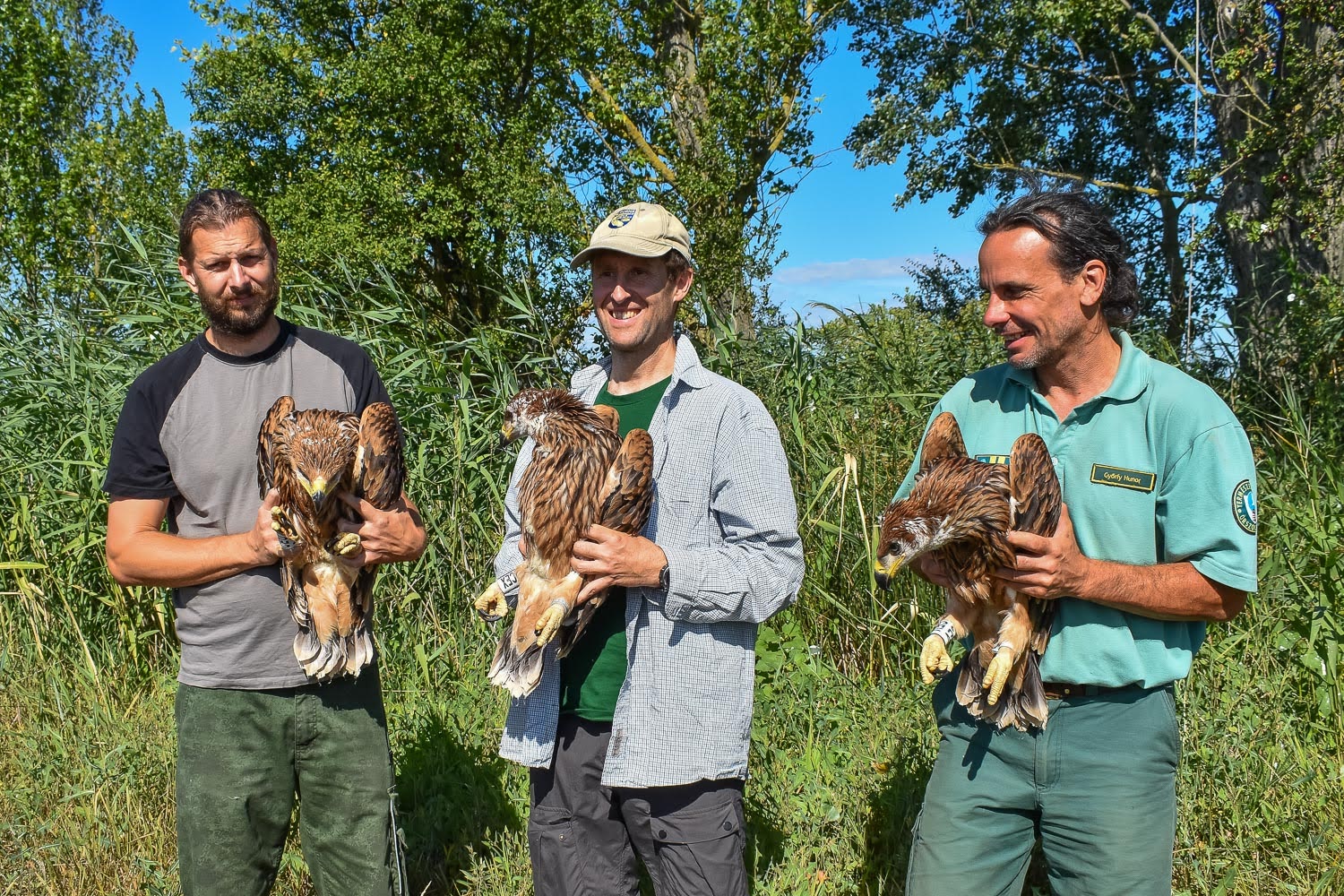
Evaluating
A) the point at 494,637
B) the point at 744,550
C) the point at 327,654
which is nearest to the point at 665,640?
the point at 744,550

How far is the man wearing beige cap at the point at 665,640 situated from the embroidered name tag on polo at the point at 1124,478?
856 mm

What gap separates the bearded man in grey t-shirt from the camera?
9.92 feet

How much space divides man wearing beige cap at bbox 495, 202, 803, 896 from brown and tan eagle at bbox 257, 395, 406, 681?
1.39 ft

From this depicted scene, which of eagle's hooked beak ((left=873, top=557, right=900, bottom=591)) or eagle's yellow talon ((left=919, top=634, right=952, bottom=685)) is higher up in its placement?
eagle's hooked beak ((left=873, top=557, right=900, bottom=591))

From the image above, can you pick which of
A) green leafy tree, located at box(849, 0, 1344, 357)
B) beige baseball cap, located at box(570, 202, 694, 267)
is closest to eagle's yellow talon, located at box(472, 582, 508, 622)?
beige baseball cap, located at box(570, 202, 694, 267)

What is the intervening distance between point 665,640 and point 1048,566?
1072 mm

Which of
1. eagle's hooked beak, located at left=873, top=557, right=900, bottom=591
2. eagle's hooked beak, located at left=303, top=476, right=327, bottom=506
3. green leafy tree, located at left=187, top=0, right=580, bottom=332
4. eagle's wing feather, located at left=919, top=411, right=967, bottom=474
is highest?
green leafy tree, located at left=187, top=0, right=580, bottom=332

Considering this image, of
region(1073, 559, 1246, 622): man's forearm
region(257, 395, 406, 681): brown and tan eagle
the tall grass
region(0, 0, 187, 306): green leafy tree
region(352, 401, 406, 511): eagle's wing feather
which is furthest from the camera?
region(0, 0, 187, 306): green leafy tree

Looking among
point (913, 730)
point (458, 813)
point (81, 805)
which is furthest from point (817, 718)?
point (81, 805)

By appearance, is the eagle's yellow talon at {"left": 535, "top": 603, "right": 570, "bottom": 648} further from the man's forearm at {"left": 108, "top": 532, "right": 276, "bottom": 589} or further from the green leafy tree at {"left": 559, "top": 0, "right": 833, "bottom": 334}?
the green leafy tree at {"left": 559, "top": 0, "right": 833, "bottom": 334}

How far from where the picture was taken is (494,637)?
5.33 meters

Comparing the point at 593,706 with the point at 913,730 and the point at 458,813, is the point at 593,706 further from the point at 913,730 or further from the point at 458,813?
the point at 913,730

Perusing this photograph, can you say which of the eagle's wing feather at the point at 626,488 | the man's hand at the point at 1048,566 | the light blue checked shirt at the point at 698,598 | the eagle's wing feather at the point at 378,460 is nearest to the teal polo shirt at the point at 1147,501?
the man's hand at the point at 1048,566

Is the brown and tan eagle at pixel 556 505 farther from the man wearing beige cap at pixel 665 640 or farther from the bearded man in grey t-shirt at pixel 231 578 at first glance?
the bearded man in grey t-shirt at pixel 231 578
